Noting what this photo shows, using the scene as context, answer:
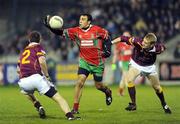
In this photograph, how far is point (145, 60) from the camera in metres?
17.5

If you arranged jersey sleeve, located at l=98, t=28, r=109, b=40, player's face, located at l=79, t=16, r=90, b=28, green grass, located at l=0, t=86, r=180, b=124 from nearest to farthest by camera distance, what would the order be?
green grass, located at l=0, t=86, r=180, b=124
player's face, located at l=79, t=16, r=90, b=28
jersey sleeve, located at l=98, t=28, r=109, b=40

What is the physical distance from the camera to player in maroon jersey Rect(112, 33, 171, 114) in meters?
17.0

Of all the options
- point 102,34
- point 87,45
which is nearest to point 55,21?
point 87,45

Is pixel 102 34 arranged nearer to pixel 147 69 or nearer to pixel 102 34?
pixel 102 34

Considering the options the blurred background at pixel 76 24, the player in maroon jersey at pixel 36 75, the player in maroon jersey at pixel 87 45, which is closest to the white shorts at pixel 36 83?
the player in maroon jersey at pixel 36 75

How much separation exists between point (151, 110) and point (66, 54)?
1875 centimetres

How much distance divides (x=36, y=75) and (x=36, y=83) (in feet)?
0.72

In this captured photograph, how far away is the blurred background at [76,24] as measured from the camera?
33906 mm

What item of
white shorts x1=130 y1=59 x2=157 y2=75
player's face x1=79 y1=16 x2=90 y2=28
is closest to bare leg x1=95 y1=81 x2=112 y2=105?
white shorts x1=130 y1=59 x2=157 y2=75

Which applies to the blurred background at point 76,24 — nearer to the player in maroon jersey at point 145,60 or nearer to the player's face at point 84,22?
the player in maroon jersey at point 145,60

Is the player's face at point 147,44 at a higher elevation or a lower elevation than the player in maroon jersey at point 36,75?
higher

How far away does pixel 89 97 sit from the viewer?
24266mm

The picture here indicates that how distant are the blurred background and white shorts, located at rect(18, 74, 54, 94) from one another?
18.6 metres

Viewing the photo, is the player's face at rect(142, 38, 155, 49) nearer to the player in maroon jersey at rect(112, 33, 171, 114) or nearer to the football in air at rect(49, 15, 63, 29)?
the player in maroon jersey at rect(112, 33, 171, 114)
